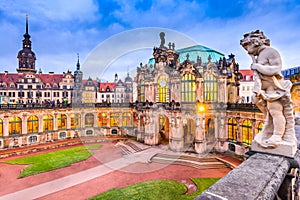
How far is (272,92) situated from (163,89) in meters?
26.7

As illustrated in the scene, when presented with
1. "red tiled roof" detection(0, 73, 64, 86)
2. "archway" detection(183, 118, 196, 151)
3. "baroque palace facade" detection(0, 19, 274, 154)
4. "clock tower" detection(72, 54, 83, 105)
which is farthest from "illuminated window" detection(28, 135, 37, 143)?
"archway" detection(183, 118, 196, 151)

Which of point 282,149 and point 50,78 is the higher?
point 50,78

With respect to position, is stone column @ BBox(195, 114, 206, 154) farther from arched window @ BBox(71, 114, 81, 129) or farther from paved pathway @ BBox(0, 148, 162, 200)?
arched window @ BBox(71, 114, 81, 129)

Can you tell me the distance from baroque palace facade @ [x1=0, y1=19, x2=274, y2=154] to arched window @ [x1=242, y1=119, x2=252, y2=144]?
0.04 metres

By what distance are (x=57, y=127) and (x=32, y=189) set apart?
19972mm

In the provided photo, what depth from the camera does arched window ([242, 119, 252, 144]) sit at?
2342cm

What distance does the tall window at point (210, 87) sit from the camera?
2712 centimetres

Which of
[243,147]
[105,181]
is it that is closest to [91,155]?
[105,181]

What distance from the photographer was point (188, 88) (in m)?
27.7

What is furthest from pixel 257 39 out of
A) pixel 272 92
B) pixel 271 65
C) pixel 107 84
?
pixel 107 84

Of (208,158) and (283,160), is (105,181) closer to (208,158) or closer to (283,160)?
(208,158)

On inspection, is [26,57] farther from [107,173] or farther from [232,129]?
[232,129]

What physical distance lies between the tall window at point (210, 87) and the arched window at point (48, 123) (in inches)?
1177

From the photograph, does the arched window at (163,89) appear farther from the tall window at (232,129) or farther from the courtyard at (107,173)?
the tall window at (232,129)
